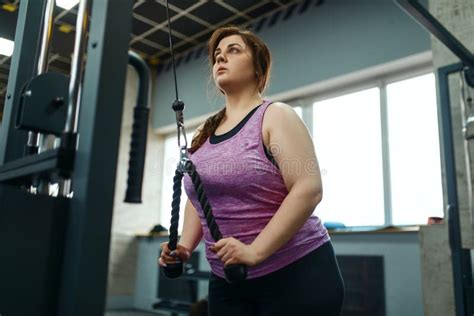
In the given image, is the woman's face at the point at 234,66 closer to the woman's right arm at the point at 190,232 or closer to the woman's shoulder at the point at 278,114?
the woman's shoulder at the point at 278,114

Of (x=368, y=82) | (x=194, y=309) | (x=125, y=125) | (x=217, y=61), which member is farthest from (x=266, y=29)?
(x=217, y=61)

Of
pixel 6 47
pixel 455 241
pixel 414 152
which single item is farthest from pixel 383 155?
pixel 6 47

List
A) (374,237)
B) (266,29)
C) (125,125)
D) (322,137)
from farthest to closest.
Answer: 1. (125,125)
2. (266,29)
3. (322,137)
4. (374,237)

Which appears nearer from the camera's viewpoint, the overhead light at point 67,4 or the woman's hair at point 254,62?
the woman's hair at point 254,62

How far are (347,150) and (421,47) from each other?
0.93 metres

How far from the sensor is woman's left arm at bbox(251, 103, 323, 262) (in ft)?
2.46

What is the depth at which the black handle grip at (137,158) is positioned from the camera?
0.66 m

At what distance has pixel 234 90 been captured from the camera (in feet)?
3.21

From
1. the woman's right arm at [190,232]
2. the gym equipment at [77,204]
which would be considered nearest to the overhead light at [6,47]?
the gym equipment at [77,204]

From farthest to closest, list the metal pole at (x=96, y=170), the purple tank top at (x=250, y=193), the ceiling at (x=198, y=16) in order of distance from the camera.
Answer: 1. the ceiling at (x=198, y=16)
2. the purple tank top at (x=250, y=193)
3. the metal pole at (x=96, y=170)

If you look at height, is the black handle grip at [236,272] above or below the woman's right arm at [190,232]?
below

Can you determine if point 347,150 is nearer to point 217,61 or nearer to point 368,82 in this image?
point 368,82

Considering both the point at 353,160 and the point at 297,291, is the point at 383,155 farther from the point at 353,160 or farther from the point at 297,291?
the point at 297,291

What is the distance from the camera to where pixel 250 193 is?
0.85 m
